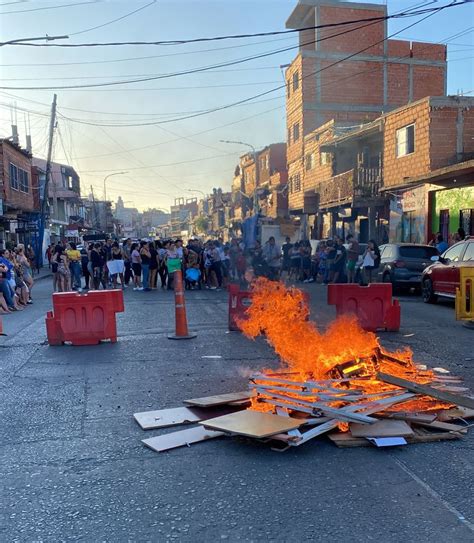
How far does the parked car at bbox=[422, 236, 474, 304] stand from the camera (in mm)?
11906

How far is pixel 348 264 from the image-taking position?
18.6 metres

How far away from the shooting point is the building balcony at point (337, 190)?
27.9 metres

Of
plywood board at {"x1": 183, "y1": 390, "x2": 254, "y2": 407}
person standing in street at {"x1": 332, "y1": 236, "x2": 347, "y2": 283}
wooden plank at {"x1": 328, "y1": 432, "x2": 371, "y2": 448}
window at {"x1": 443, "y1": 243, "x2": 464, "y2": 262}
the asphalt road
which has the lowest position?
the asphalt road

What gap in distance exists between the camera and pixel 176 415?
4.84 m

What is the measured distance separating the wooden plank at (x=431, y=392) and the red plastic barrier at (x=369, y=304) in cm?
445

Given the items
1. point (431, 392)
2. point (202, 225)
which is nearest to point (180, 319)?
point (431, 392)

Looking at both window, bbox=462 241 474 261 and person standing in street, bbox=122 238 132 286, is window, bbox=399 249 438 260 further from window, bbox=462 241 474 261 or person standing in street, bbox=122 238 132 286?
person standing in street, bbox=122 238 132 286

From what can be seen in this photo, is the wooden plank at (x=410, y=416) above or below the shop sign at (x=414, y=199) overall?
below

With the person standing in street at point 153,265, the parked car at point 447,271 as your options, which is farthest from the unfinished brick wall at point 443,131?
the person standing in street at point 153,265

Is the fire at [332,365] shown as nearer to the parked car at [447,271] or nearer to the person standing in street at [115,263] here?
the parked car at [447,271]

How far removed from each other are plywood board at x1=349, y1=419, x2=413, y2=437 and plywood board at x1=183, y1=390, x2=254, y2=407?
113cm

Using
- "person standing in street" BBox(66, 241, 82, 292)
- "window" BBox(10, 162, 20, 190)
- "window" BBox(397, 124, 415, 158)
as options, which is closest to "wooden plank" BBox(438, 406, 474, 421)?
"person standing in street" BBox(66, 241, 82, 292)

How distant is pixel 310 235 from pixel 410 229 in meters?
16.1

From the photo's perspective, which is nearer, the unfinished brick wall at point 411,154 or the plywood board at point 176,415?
the plywood board at point 176,415
